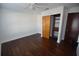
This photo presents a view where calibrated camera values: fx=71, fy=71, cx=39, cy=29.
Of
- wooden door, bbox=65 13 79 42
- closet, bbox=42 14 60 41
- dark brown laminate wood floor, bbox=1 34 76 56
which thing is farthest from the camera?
closet, bbox=42 14 60 41

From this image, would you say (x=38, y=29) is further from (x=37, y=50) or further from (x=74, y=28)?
(x=74, y=28)

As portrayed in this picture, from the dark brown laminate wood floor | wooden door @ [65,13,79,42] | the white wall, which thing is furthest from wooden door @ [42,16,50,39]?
wooden door @ [65,13,79,42]

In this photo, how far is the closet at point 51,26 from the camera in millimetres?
3764

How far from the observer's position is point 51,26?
3.91m

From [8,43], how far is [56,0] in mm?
2798

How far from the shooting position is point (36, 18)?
4.90 m

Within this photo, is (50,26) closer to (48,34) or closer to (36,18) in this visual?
(48,34)

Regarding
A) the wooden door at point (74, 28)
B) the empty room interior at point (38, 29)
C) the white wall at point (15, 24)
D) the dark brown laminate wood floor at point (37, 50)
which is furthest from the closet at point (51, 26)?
the wooden door at point (74, 28)

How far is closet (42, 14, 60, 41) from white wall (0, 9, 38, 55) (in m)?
0.92

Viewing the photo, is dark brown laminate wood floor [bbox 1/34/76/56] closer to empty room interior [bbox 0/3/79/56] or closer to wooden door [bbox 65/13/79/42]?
empty room interior [bbox 0/3/79/56]

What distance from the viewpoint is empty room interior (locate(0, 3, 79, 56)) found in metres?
2.47

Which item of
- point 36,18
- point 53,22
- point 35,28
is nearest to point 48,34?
point 53,22

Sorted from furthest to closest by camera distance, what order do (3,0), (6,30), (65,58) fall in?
(6,30) < (65,58) < (3,0)

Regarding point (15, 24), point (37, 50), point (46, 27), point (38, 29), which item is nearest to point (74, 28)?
point (37, 50)
